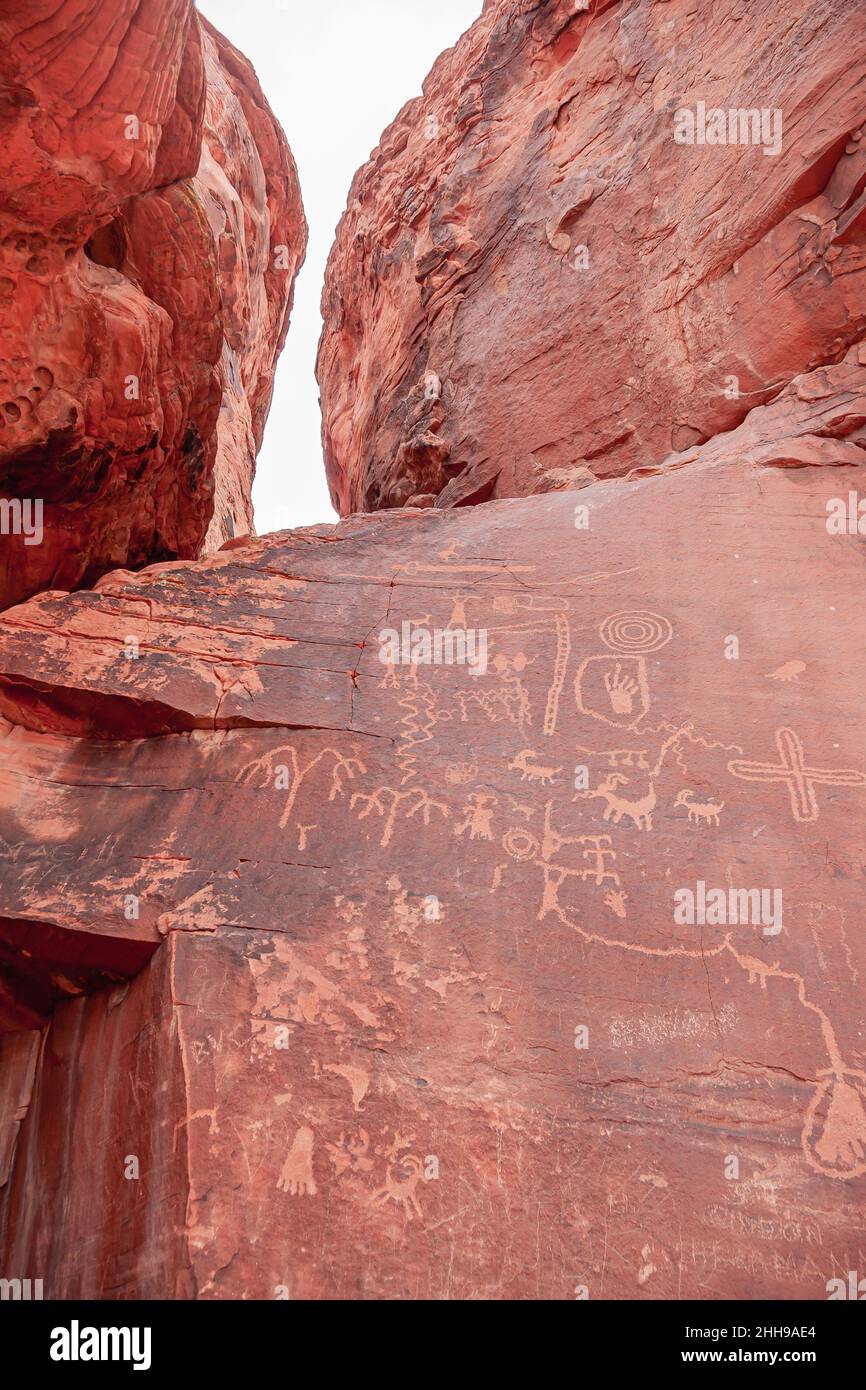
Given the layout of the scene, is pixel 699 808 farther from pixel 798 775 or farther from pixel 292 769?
pixel 292 769

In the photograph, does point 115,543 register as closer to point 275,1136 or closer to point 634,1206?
point 275,1136

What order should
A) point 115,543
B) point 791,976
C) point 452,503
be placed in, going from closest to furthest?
point 791,976 → point 115,543 → point 452,503

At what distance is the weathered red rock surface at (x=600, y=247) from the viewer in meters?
6.85

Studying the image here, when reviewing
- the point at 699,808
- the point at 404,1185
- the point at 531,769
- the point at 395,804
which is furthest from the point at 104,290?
the point at 404,1185

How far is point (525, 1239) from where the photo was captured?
3.45 metres

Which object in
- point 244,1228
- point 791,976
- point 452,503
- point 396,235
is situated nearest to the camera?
point 244,1228

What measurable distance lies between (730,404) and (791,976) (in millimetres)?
4487

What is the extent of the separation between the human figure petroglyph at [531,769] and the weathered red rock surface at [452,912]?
23 millimetres

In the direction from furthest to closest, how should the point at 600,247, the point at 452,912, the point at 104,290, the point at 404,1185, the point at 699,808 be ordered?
the point at 600,247 → the point at 104,290 → the point at 699,808 → the point at 452,912 → the point at 404,1185

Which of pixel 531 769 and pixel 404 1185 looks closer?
pixel 404 1185

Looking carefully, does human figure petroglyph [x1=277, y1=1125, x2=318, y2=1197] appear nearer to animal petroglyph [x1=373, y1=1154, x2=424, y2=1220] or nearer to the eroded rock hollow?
the eroded rock hollow

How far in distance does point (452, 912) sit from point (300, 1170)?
46.5 inches

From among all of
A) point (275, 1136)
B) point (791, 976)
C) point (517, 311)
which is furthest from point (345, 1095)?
point (517, 311)

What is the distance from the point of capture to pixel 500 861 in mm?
4441
